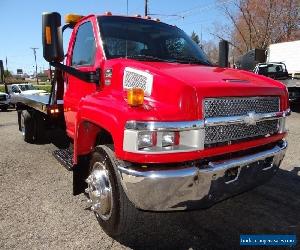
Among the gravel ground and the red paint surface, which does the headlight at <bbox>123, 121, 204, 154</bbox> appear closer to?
the red paint surface

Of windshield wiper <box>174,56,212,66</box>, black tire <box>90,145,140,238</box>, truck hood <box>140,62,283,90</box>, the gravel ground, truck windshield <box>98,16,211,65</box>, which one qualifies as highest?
truck windshield <box>98,16,211,65</box>

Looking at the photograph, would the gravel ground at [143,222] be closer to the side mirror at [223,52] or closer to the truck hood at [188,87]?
the truck hood at [188,87]

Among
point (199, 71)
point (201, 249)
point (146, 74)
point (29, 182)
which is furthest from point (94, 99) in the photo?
point (29, 182)

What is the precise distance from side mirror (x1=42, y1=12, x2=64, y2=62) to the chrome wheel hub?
119 cm

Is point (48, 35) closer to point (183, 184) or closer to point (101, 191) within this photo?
point (101, 191)

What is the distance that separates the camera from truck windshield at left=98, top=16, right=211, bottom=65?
4270mm

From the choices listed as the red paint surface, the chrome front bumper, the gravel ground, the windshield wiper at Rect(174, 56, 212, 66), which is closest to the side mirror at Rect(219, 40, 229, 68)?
the windshield wiper at Rect(174, 56, 212, 66)

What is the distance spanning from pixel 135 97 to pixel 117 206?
105cm

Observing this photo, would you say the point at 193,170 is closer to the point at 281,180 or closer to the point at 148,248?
the point at 148,248

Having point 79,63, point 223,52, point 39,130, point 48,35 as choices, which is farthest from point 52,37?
point 39,130

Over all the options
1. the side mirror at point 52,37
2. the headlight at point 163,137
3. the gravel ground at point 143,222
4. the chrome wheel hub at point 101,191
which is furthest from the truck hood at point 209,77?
the gravel ground at point 143,222

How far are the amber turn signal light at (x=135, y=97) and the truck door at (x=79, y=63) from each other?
1.26 meters

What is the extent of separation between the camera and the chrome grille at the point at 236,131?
3148mm

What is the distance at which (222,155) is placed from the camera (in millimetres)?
3328
